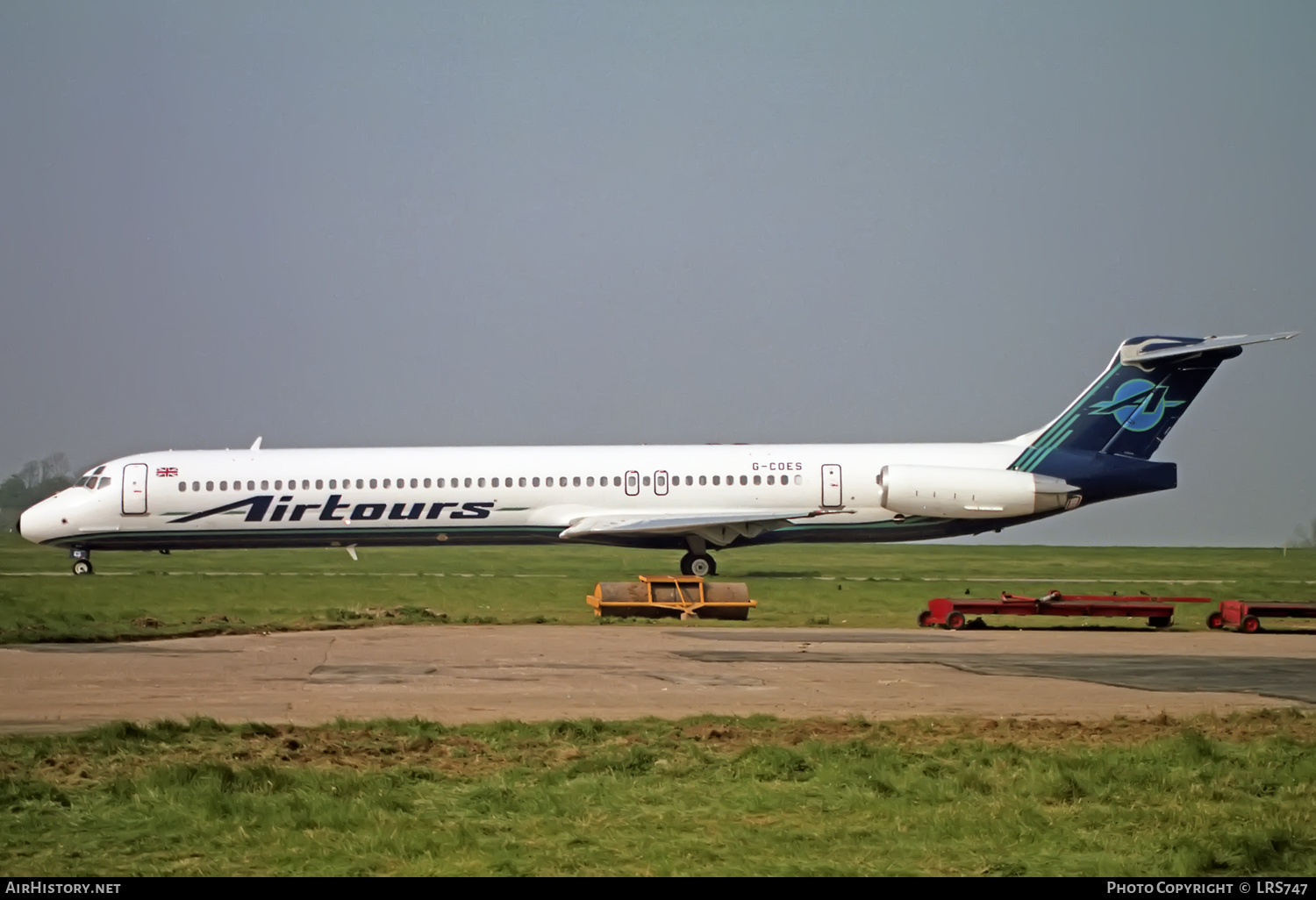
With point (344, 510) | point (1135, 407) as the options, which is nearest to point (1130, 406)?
point (1135, 407)

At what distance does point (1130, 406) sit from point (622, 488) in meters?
13.6

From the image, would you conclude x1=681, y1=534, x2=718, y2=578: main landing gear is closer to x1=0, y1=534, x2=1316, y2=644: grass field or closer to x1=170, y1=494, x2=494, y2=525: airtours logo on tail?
x1=0, y1=534, x2=1316, y2=644: grass field

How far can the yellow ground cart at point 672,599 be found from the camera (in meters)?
25.0

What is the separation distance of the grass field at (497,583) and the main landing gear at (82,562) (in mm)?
451

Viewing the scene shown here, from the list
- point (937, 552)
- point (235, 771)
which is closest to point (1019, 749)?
point (235, 771)

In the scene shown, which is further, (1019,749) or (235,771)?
(1019,749)

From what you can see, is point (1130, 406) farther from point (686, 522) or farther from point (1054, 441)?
point (686, 522)

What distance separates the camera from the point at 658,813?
9.28 metres

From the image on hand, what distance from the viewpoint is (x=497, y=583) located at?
32.6m

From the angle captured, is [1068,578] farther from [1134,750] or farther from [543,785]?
[543,785]

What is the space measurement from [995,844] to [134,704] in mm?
9001

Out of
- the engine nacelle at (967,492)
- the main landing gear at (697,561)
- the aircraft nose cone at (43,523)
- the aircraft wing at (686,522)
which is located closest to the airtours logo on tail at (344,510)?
the aircraft wing at (686,522)

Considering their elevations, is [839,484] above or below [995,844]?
above

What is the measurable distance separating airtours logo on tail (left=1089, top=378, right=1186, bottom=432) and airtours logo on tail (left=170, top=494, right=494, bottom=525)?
1653cm
